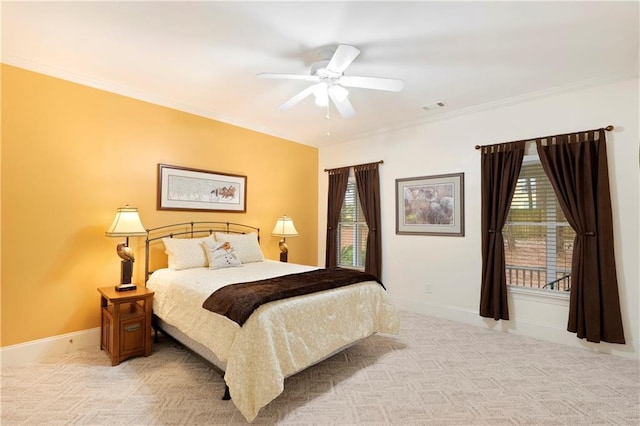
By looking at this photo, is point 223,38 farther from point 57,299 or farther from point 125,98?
point 57,299

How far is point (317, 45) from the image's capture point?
262 cm

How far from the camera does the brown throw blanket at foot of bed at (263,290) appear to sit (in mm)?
2180

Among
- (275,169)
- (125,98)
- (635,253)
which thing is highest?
(125,98)

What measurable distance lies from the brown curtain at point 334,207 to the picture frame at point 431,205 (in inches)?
41.5

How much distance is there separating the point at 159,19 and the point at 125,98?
5.20 feet

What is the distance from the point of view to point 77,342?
3.16 meters

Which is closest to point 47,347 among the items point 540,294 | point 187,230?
point 187,230

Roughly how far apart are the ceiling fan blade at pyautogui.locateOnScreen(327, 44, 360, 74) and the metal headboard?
107 inches

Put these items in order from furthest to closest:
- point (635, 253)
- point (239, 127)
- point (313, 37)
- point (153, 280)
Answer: point (239, 127)
point (153, 280)
point (635, 253)
point (313, 37)

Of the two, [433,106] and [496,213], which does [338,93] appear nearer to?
[433,106]

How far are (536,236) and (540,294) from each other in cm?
66

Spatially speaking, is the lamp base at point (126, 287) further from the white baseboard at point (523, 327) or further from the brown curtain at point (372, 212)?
the white baseboard at point (523, 327)

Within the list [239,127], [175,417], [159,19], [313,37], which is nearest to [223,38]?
[159,19]

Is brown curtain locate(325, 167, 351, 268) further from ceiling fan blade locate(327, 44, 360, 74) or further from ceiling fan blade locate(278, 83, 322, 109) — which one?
ceiling fan blade locate(327, 44, 360, 74)
